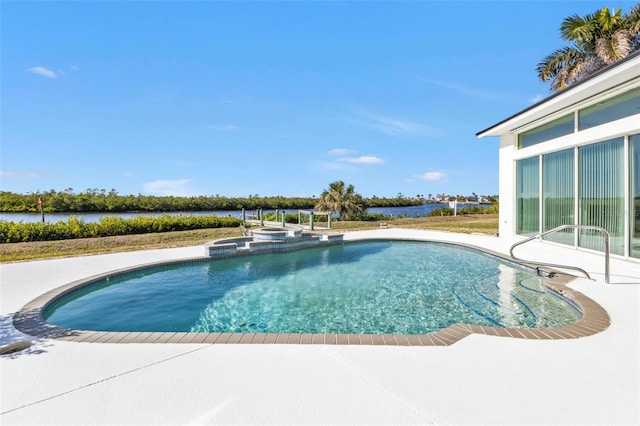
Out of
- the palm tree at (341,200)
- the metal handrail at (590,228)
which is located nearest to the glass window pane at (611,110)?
the metal handrail at (590,228)

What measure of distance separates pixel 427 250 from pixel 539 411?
8.95 m

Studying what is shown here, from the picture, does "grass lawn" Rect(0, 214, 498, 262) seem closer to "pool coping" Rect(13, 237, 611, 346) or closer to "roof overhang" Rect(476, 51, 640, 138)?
"roof overhang" Rect(476, 51, 640, 138)

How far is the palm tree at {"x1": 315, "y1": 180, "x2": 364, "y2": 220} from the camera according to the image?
23828mm

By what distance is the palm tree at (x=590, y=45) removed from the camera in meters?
13.0

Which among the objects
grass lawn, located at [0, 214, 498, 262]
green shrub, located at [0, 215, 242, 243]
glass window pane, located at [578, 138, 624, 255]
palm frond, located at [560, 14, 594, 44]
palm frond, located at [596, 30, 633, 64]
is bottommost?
grass lawn, located at [0, 214, 498, 262]

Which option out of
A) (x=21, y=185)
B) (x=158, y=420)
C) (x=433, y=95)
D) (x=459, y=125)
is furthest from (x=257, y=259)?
(x=21, y=185)

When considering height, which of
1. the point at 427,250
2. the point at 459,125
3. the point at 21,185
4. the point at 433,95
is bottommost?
the point at 427,250

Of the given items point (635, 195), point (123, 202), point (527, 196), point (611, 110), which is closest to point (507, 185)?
point (527, 196)

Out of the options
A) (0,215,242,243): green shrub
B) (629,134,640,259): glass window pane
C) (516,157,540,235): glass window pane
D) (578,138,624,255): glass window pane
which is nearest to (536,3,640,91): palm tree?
(516,157,540,235): glass window pane

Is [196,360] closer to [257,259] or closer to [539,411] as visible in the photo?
[539,411]

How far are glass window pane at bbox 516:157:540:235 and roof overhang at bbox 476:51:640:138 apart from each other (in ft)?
4.83

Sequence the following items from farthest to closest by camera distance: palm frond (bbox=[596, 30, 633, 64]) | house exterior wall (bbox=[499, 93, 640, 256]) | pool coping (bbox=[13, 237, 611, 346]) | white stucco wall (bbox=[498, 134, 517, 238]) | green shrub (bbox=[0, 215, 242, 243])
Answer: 1. palm frond (bbox=[596, 30, 633, 64])
2. white stucco wall (bbox=[498, 134, 517, 238])
3. green shrub (bbox=[0, 215, 242, 243])
4. house exterior wall (bbox=[499, 93, 640, 256])
5. pool coping (bbox=[13, 237, 611, 346])

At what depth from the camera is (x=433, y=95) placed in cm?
1748

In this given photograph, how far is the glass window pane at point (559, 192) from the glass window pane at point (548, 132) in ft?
1.87
